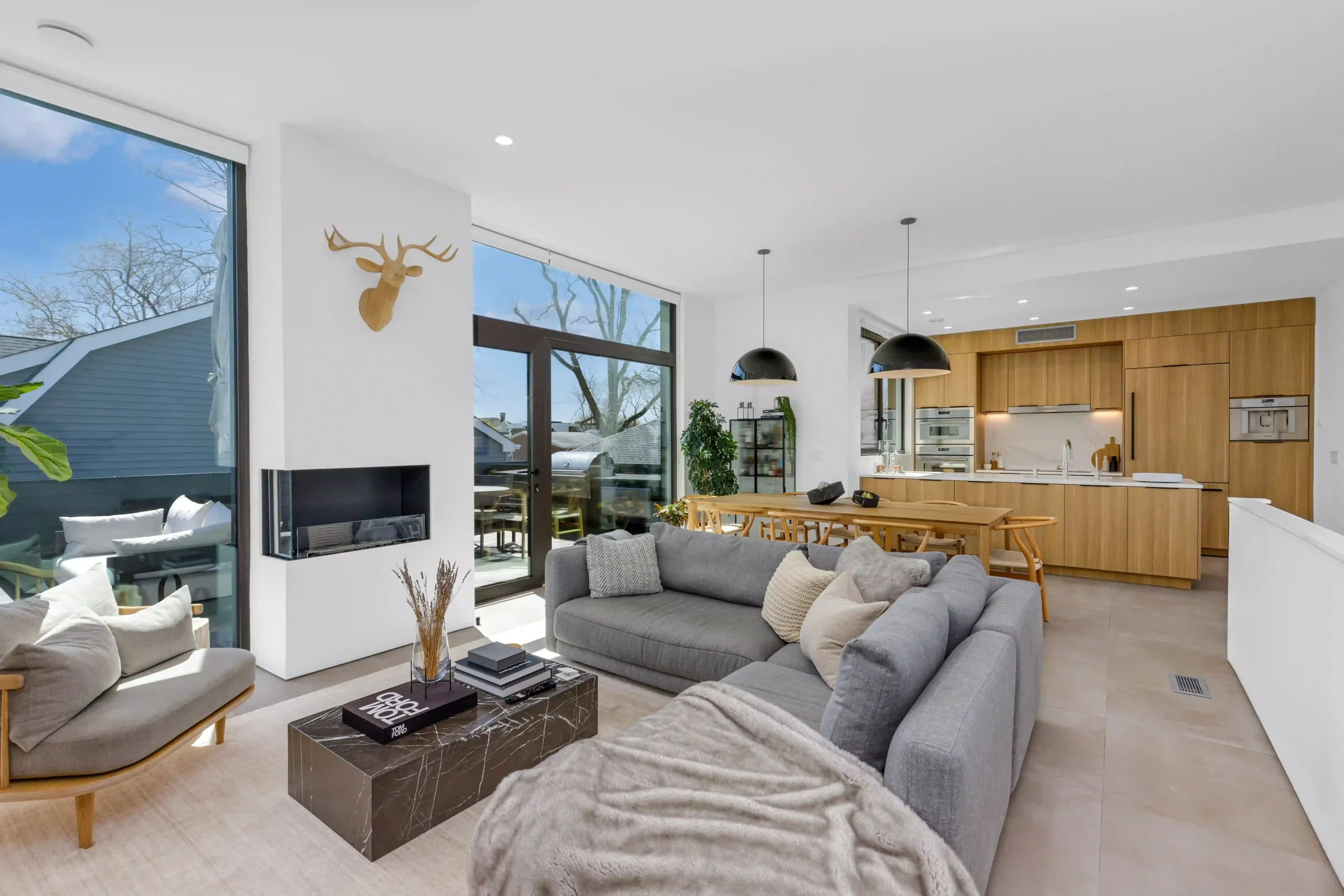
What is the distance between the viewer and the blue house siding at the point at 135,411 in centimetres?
305

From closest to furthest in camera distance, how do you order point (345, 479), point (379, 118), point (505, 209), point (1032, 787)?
point (1032, 787) < point (379, 118) < point (345, 479) < point (505, 209)

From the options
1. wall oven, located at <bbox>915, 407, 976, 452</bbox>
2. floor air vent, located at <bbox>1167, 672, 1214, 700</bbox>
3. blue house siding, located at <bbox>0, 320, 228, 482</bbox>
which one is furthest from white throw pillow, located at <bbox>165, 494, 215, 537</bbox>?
wall oven, located at <bbox>915, 407, 976, 452</bbox>

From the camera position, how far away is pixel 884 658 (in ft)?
5.53

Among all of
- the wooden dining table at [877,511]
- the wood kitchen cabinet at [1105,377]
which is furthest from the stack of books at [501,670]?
the wood kitchen cabinet at [1105,377]

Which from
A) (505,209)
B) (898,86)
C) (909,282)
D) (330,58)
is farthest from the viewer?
(909,282)

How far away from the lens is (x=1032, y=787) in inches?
95.0

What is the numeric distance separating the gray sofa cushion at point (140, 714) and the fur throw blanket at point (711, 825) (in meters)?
1.32

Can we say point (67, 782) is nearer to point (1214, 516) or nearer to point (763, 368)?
point (763, 368)

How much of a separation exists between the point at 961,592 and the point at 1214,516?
20.1ft

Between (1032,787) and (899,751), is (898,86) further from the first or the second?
(1032,787)

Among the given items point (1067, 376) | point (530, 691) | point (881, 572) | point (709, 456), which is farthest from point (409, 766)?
point (1067, 376)

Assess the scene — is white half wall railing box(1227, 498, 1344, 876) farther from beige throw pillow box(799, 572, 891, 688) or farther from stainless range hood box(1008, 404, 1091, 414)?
stainless range hood box(1008, 404, 1091, 414)

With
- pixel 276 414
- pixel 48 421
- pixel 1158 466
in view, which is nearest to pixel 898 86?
pixel 276 414

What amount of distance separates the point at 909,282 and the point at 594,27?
163 inches
